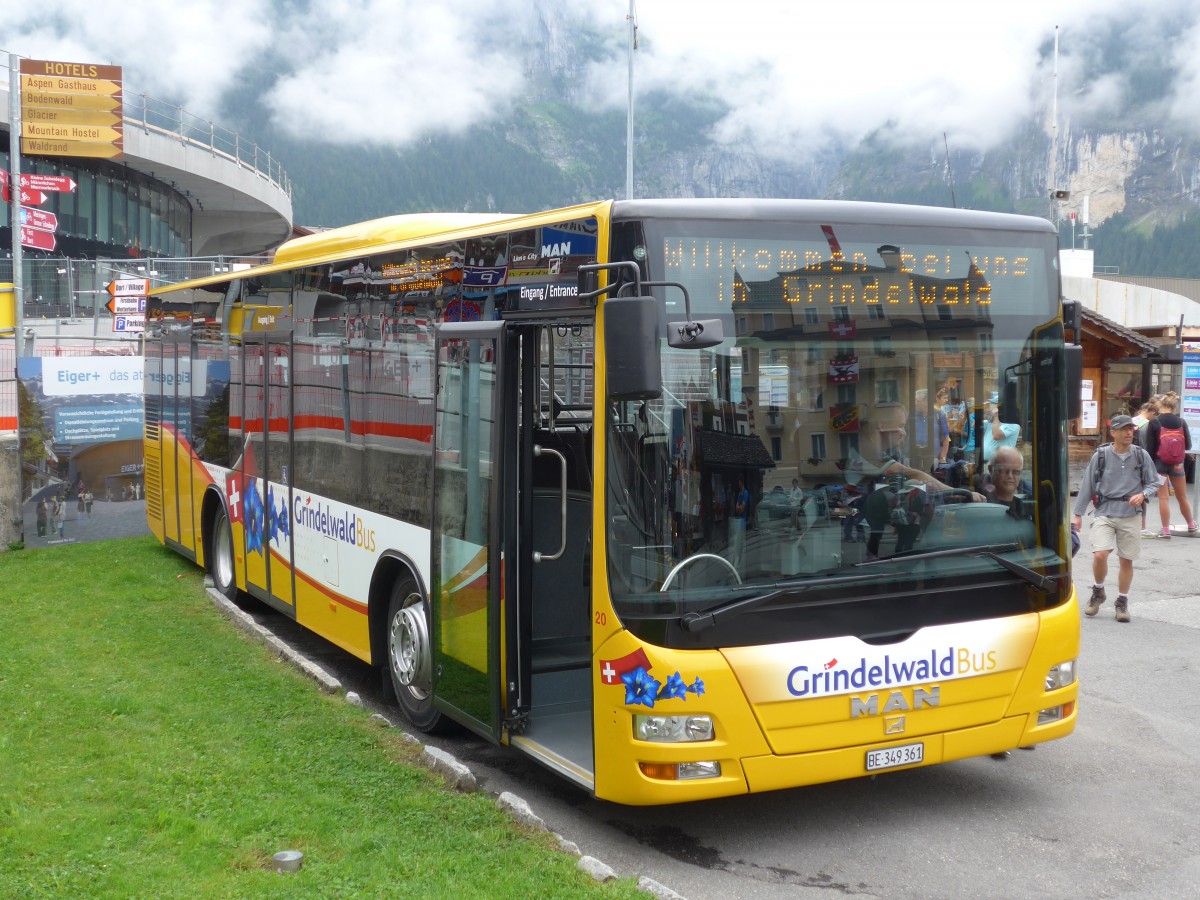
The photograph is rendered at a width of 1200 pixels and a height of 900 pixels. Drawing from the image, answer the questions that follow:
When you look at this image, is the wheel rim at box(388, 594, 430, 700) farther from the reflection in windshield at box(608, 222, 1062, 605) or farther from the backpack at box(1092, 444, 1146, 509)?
the backpack at box(1092, 444, 1146, 509)

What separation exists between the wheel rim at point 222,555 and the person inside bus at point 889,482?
7018mm

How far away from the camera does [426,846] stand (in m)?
5.26

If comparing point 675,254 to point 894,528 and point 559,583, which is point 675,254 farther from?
point 559,583

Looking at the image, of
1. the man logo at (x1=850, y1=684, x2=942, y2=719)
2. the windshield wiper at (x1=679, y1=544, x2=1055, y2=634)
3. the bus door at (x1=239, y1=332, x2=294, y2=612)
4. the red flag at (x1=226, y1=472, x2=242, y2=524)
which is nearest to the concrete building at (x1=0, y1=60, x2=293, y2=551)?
the red flag at (x1=226, y1=472, x2=242, y2=524)

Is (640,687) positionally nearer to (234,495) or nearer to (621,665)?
(621,665)

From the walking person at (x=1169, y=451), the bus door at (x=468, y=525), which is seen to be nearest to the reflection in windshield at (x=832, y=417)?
the bus door at (x=468, y=525)

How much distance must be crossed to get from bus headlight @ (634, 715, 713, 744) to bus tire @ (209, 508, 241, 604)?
21.3 feet

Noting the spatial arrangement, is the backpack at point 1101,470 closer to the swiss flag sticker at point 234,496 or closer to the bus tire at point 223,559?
the swiss flag sticker at point 234,496

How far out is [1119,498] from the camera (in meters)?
10.5

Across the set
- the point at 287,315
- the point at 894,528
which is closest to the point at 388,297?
the point at 287,315

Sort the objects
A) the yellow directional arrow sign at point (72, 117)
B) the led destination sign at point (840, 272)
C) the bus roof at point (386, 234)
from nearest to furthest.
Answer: the led destination sign at point (840, 272), the bus roof at point (386, 234), the yellow directional arrow sign at point (72, 117)

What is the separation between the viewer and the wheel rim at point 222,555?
36.4ft

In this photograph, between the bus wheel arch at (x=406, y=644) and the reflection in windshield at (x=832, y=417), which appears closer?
the reflection in windshield at (x=832, y=417)

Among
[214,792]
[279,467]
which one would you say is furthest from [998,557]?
[279,467]
